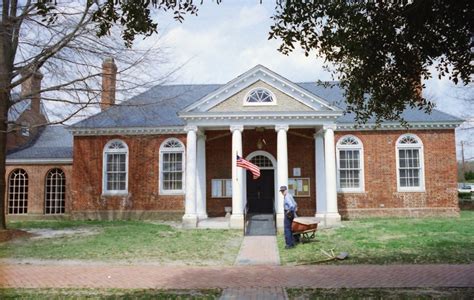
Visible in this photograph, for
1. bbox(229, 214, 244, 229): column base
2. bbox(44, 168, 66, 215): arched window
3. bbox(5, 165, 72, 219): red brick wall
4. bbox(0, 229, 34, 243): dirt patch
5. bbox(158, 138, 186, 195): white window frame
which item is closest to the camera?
bbox(0, 229, 34, 243): dirt patch

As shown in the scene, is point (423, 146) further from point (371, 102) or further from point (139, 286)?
point (139, 286)

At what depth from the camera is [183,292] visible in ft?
26.3

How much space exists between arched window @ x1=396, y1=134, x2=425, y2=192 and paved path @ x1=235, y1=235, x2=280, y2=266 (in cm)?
956

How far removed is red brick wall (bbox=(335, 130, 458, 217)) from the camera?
2280 centimetres

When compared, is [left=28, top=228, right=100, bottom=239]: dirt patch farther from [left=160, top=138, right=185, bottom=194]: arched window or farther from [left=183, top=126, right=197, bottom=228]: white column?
[left=160, top=138, right=185, bottom=194]: arched window

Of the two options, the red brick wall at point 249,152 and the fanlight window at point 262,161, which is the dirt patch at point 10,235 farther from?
the fanlight window at point 262,161

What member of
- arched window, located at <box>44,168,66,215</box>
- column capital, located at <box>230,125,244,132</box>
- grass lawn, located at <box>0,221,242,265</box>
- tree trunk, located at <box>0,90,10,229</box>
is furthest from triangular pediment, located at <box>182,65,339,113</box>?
arched window, located at <box>44,168,66,215</box>

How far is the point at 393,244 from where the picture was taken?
13.4 metres

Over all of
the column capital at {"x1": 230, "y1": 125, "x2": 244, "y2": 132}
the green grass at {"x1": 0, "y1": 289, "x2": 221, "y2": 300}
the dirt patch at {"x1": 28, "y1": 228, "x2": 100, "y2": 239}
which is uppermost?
the column capital at {"x1": 230, "y1": 125, "x2": 244, "y2": 132}

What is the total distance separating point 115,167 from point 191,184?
6567 mm

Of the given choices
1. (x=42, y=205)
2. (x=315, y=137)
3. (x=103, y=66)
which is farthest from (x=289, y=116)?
(x=42, y=205)

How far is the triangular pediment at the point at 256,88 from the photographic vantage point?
64.8 ft

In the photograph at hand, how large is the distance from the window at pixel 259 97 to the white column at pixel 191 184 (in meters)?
2.77

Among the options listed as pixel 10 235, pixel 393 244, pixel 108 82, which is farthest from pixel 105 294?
A: pixel 108 82
